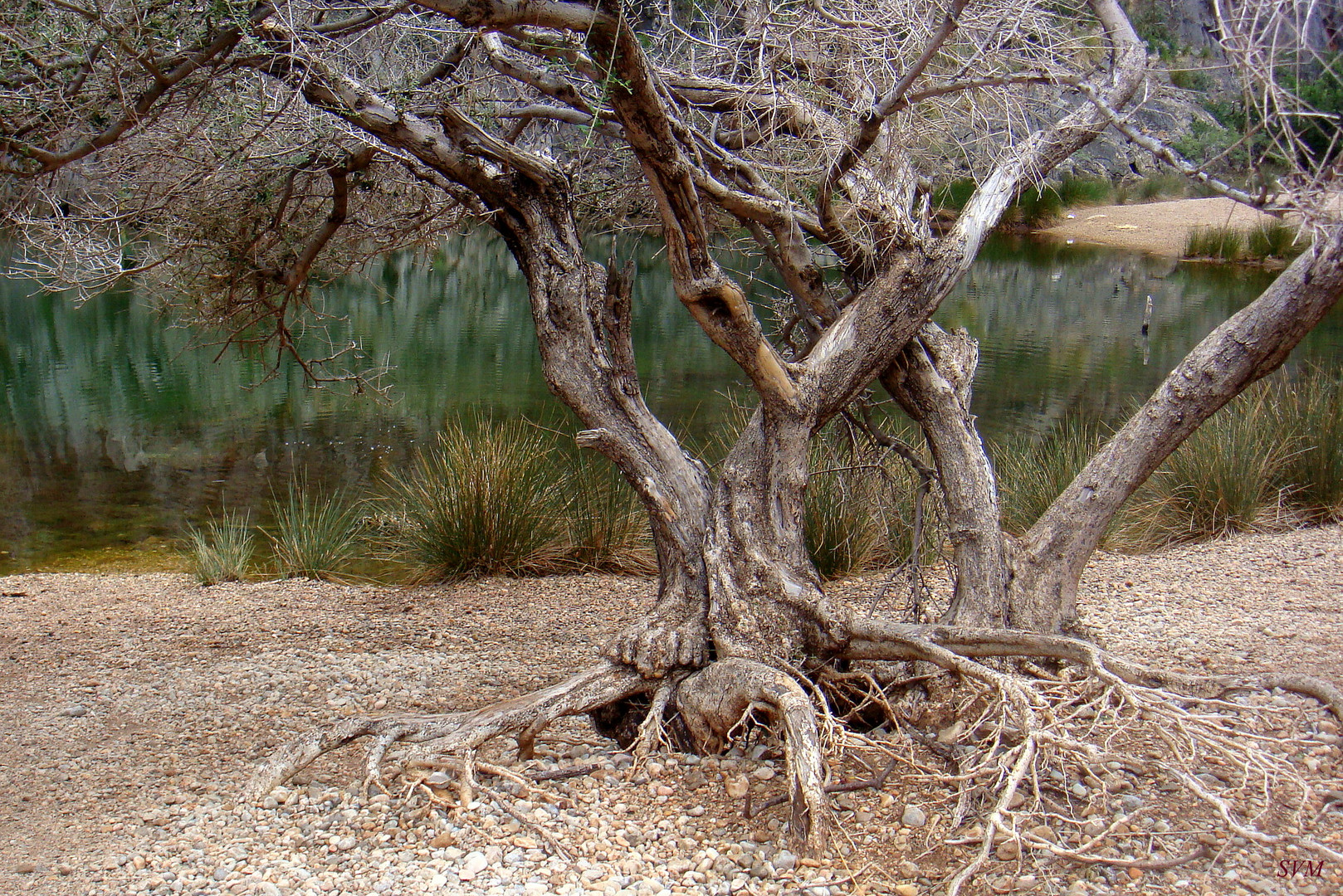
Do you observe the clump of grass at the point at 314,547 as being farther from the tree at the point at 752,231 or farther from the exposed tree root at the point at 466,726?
the exposed tree root at the point at 466,726

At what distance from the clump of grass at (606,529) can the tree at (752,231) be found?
2216 millimetres

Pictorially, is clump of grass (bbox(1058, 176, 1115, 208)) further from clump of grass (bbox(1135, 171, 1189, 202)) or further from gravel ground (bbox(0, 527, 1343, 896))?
gravel ground (bbox(0, 527, 1343, 896))

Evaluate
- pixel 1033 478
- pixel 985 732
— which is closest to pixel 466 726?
pixel 985 732

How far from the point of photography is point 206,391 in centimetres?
1173

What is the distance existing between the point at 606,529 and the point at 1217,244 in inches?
788

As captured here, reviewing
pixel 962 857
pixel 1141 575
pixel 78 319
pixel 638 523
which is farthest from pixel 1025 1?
pixel 78 319

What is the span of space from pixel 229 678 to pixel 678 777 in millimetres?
1977

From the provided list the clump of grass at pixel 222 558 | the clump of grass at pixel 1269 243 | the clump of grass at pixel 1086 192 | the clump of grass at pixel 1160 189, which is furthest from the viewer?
the clump of grass at pixel 1160 189

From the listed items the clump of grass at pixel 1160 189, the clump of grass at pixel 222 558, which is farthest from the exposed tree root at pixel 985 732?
the clump of grass at pixel 1160 189

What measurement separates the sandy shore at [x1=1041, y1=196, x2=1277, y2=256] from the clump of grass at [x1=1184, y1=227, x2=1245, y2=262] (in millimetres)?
859

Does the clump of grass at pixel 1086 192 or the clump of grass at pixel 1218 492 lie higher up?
the clump of grass at pixel 1086 192

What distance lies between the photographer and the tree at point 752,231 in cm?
263

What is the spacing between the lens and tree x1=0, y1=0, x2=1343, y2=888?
8.63ft

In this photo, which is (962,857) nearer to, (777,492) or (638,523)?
(777,492)
